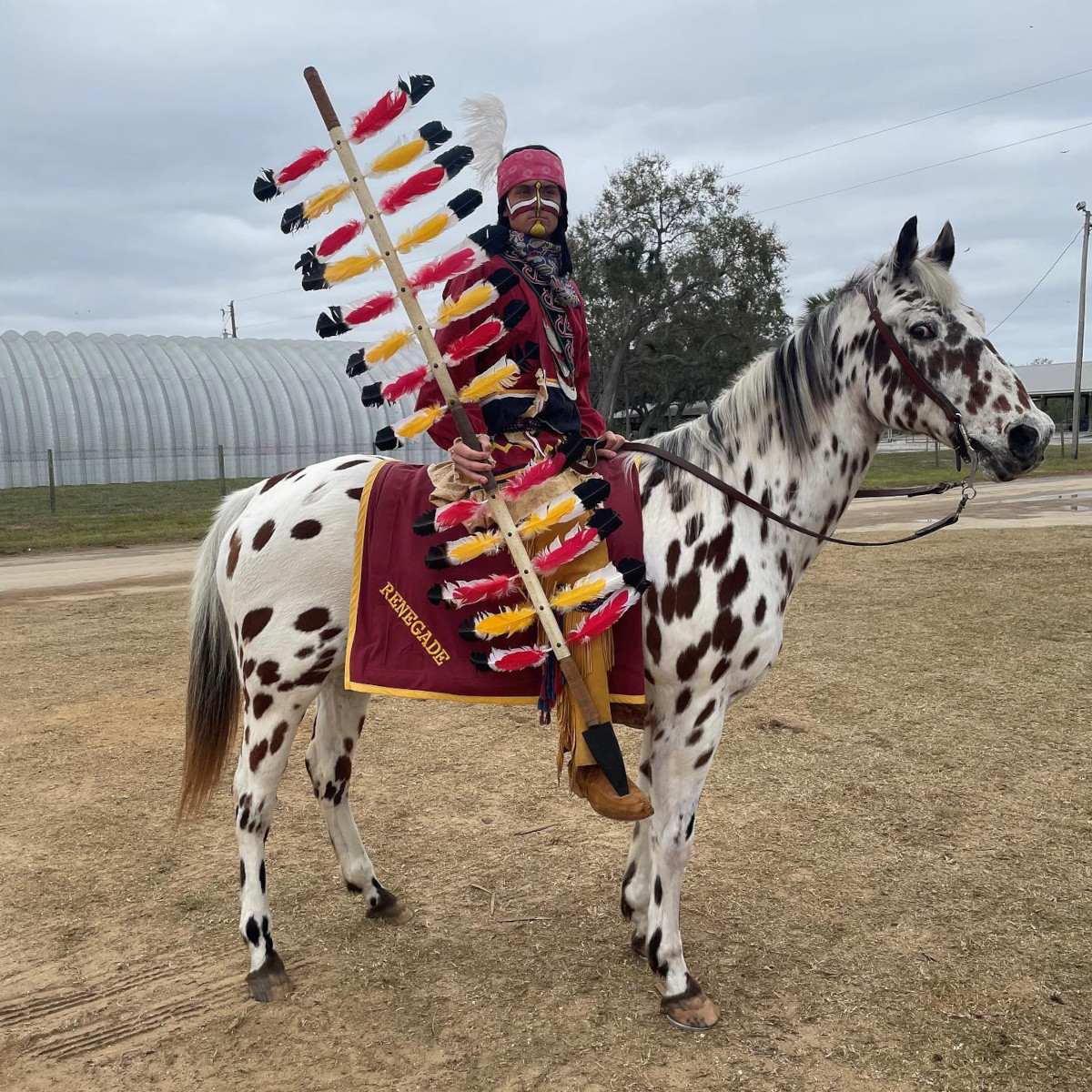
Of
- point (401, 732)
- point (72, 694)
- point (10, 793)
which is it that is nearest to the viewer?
point (10, 793)

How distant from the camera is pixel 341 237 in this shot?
277cm

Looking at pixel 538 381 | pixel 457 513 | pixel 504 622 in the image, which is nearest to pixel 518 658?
pixel 504 622

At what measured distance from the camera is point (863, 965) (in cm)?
308

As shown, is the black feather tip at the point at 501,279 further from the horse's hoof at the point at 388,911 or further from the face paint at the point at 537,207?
the horse's hoof at the point at 388,911

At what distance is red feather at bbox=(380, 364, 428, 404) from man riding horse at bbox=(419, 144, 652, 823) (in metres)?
0.08

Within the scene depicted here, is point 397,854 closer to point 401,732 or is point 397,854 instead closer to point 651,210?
point 401,732

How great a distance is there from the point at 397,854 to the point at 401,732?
5.21 ft

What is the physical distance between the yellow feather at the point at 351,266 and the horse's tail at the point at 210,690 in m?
1.11

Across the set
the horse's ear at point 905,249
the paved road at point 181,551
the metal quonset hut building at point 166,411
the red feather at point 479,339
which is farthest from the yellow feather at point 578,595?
the metal quonset hut building at point 166,411

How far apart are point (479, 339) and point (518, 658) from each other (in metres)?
1.02

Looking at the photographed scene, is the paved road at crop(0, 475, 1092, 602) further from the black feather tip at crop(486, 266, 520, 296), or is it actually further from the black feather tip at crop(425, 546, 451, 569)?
the black feather tip at crop(486, 266, 520, 296)

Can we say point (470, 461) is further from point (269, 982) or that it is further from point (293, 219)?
point (269, 982)

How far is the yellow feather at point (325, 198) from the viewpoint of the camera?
2740 millimetres

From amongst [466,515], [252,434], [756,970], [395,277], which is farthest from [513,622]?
[252,434]
